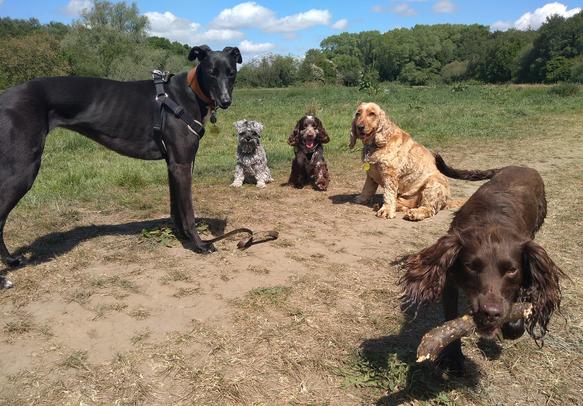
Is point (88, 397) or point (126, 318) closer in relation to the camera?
point (88, 397)

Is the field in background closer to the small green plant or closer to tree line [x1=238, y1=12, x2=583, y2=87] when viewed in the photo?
the small green plant

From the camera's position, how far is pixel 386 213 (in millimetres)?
6484

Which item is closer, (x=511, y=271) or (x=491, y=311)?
(x=491, y=311)

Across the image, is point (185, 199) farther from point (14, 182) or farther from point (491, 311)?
point (491, 311)

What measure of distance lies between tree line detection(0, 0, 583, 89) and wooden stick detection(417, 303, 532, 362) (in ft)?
87.6

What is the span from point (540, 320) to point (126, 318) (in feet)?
9.44

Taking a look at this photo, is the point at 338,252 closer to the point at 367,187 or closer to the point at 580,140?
the point at 367,187

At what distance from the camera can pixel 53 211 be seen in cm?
608

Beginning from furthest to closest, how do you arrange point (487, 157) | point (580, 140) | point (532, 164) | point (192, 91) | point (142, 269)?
point (580, 140) → point (487, 157) → point (532, 164) → point (192, 91) → point (142, 269)

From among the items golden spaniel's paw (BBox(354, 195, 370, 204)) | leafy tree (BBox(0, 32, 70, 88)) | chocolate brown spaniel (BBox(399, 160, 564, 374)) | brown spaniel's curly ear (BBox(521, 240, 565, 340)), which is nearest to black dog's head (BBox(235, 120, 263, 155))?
golden spaniel's paw (BBox(354, 195, 370, 204))

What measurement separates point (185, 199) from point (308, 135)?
359 centimetres

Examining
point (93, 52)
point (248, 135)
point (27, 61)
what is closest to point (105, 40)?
point (93, 52)

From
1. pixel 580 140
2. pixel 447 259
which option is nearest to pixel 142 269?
pixel 447 259

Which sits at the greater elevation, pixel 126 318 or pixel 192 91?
pixel 192 91
